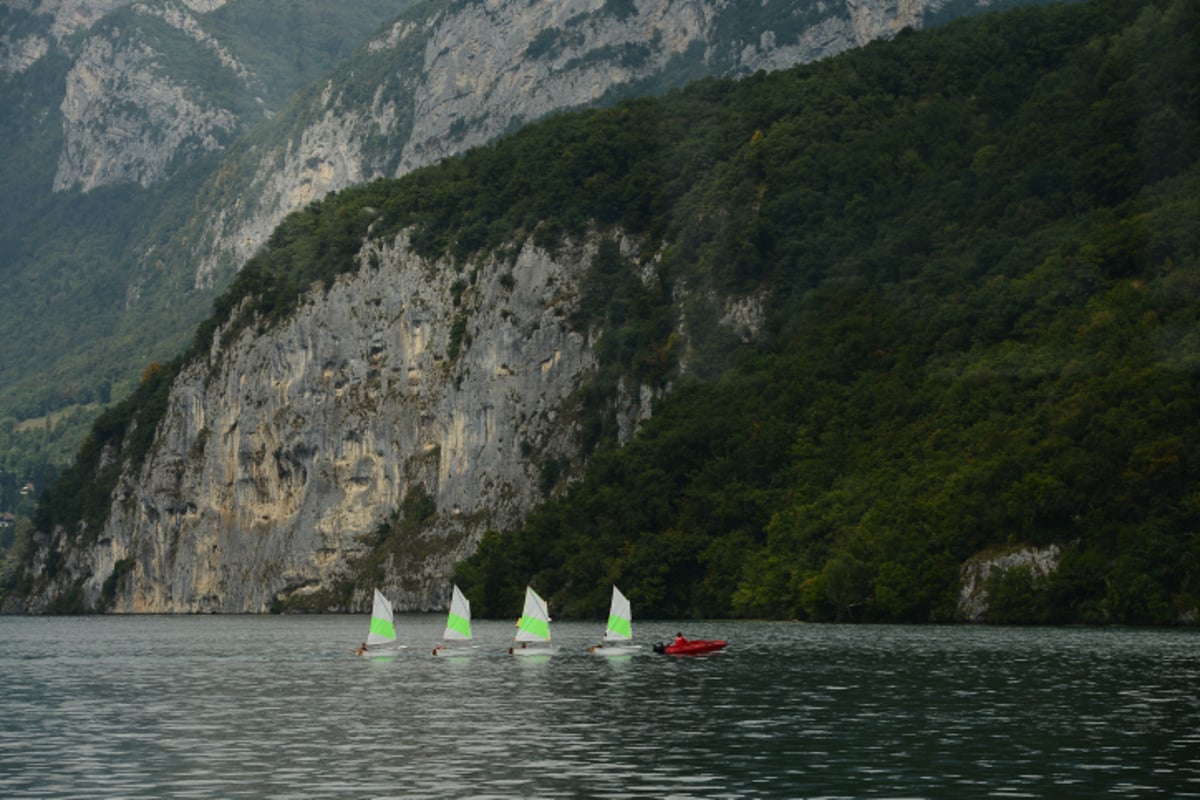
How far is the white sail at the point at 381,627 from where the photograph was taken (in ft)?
315

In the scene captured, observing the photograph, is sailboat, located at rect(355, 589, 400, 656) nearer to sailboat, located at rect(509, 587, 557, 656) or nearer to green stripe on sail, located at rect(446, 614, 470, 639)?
green stripe on sail, located at rect(446, 614, 470, 639)

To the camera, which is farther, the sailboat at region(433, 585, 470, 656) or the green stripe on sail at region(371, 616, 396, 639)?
the green stripe on sail at region(371, 616, 396, 639)

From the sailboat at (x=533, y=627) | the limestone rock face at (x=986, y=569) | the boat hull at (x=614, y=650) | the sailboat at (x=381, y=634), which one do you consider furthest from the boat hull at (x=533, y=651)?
the limestone rock face at (x=986, y=569)

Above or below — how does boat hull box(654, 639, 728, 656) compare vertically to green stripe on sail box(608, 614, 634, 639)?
below

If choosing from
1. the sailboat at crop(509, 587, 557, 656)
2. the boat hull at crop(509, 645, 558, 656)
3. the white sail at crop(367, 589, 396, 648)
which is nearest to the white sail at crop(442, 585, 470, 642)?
the boat hull at crop(509, 645, 558, 656)

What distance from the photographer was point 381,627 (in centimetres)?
9644

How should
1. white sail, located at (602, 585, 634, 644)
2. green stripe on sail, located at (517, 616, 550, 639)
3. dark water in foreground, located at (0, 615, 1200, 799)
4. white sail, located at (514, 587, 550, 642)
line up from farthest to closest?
white sail, located at (602, 585, 634, 644)
green stripe on sail, located at (517, 616, 550, 639)
white sail, located at (514, 587, 550, 642)
dark water in foreground, located at (0, 615, 1200, 799)

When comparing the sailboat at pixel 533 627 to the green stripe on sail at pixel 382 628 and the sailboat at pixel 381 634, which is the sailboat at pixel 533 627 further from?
the green stripe on sail at pixel 382 628

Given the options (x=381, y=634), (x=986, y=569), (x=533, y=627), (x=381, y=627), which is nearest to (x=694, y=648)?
(x=533, y=627)

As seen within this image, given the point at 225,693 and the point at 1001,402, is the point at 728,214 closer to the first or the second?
the point at 1001,402

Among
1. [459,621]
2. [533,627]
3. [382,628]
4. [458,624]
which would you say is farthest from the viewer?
[382,628]

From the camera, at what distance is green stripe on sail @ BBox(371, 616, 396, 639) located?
96.2 meters

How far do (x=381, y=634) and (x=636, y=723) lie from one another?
4353 cm

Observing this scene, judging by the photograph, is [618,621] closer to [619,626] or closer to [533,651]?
[619,626]
